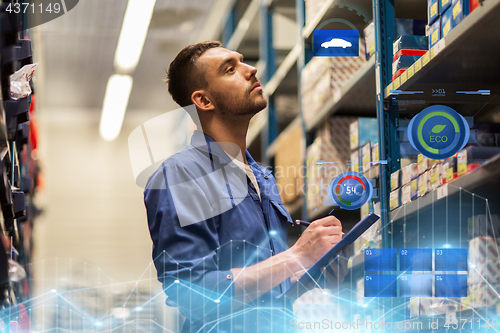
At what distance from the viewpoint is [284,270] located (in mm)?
1329

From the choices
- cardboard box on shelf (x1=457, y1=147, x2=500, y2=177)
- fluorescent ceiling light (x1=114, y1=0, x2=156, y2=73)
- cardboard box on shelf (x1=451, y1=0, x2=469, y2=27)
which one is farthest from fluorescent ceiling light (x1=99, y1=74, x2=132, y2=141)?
cardboard box on shelf (x1=457, y1=147, x2=500, y2=177)

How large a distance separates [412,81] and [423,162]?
0.89 ft

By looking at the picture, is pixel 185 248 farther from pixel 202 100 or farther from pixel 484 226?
pixel 484 226

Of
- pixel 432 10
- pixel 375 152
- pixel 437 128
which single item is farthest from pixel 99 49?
pixel 437 128

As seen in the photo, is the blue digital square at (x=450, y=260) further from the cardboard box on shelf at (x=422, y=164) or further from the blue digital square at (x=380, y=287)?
the cardboard box on shelf at (x=422, y=164)

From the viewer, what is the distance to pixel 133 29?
16.5 ft

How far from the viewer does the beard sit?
1.59 m

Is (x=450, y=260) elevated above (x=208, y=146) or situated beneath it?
situated beneath

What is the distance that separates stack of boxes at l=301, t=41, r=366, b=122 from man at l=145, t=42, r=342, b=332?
3.96 feet

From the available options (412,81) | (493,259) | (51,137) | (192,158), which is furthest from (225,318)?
(51,137)

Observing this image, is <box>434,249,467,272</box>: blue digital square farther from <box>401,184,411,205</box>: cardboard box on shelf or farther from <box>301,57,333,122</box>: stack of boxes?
<box>301,57,333,122</box>: stack of boxes

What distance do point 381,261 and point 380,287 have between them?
0.07 meters

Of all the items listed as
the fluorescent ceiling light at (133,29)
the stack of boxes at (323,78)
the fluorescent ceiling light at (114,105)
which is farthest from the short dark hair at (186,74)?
the fluorescent ceiling light at (114,105)
